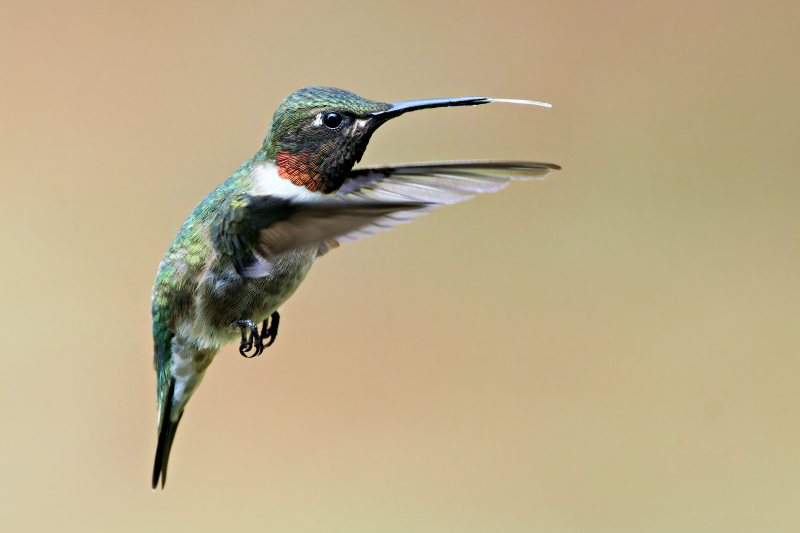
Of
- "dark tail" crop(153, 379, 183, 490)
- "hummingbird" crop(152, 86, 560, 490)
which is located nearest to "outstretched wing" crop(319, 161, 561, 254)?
"hummingbird" crop(152, 86, 560, 490)

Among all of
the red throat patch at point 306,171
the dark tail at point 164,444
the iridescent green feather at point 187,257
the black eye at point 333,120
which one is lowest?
the dark tail at point 164,444

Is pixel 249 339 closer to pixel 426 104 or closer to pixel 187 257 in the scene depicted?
pixel 187 257

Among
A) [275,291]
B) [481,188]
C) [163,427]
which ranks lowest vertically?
[163,427]

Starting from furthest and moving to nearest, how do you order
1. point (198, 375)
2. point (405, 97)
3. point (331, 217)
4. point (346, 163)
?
1. point (405, 97)
2. point (198, 375)
3. point (346, 163)
4. point (331, 217)

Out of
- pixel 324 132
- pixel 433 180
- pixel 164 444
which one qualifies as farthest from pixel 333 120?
pixel 164 444

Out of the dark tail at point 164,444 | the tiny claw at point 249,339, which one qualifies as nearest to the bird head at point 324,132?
the tiny claw at point 249,339

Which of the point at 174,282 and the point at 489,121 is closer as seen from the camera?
the point at 174,282

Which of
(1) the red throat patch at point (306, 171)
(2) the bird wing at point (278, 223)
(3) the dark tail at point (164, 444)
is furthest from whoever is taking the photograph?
(3) the dark tail at point (164, 444)

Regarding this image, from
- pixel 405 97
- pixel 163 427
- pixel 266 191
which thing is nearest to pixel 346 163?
pixel 266 191

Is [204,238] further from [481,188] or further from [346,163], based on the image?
[481,188]

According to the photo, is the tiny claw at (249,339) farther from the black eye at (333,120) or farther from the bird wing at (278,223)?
the black eye at (333,120)
